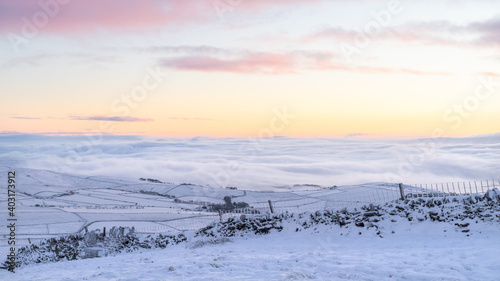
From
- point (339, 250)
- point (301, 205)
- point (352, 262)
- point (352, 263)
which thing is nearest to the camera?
point (352, 263)

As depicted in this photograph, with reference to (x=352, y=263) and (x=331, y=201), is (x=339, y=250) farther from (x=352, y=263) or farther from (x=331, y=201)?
(x=331, y=201)

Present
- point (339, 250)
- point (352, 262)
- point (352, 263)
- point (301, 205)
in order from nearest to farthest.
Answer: point (352, 263) → point (352, 262) → point (339, 250) → point (301, 205)

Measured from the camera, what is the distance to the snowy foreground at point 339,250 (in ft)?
43.3

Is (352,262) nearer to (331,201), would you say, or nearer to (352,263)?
(352,263)

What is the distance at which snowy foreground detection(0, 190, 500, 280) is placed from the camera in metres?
13.2

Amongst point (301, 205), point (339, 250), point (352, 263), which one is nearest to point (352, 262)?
point (352, 263)

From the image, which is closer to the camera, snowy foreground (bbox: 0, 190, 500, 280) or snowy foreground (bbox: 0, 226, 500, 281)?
snowy foreground (bbox: 0, 226, 500, 281)

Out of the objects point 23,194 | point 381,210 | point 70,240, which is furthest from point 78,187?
point 381,210

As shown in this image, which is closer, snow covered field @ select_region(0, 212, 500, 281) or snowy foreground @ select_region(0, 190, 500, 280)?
snow covered field @ select_region(0, 212, 500, 281)

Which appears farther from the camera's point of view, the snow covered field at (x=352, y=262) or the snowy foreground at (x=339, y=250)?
the snowy foreground at (x=339, y=250)

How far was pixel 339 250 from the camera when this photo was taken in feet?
59.4

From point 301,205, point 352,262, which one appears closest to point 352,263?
point 352,262

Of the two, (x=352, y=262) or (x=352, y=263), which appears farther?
(x=352, y=262)

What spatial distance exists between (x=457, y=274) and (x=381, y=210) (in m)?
10.3
